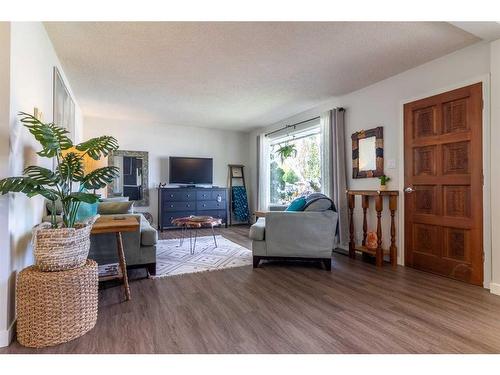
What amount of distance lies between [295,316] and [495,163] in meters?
2.21

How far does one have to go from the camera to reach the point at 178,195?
5707mm

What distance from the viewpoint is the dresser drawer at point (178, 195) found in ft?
18.5

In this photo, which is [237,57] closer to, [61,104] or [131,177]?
[61,104]

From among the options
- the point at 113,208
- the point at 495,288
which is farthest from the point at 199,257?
the point at 495,288

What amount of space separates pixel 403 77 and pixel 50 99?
153 inches

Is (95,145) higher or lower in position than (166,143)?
lower

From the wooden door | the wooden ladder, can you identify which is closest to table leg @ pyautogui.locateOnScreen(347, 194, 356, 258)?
the wooden door

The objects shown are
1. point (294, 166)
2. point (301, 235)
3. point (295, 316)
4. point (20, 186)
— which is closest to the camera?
point (20, 186)

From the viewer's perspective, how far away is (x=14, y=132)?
5.54 feet

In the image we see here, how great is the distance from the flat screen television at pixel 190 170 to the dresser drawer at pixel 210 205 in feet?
1.69

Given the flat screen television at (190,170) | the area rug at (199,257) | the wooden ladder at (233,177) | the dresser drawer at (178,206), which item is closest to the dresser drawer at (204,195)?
the dresser drawer at (178,206)

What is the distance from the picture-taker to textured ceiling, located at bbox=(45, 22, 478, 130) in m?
2.32

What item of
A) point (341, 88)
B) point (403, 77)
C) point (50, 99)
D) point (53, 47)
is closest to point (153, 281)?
point (50, 99)
